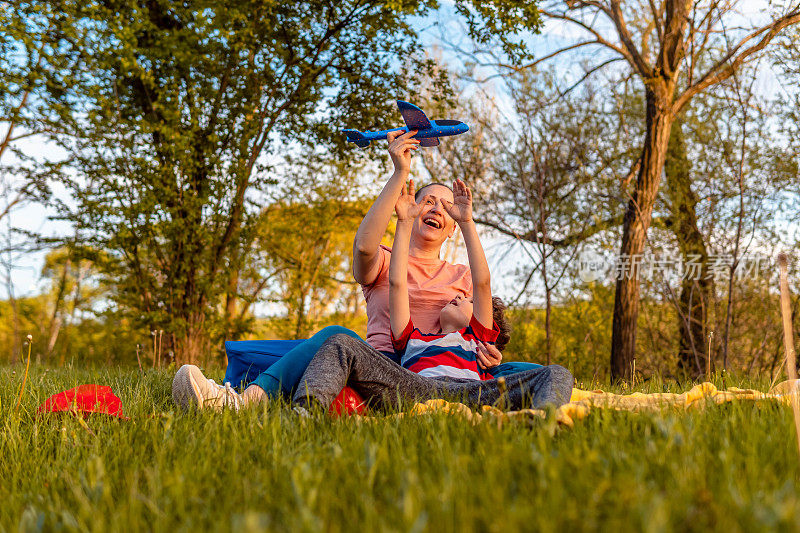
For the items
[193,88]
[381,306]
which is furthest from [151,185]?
[381,306]

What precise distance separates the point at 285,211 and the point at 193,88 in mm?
3909

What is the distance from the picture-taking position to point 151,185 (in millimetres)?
7535

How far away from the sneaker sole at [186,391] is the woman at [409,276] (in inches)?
6.1

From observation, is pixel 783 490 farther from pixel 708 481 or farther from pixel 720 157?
pixel 720 157

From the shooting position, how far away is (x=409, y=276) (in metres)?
3.54

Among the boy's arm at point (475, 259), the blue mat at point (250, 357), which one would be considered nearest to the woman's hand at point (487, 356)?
the boy's arm at point (475, 259)

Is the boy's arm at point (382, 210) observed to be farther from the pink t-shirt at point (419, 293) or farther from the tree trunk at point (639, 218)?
the tree trunk at point (639, 218)

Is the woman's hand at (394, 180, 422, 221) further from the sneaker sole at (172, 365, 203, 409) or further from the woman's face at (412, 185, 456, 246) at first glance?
the sneaker sole at (172, 365, 203, 409)

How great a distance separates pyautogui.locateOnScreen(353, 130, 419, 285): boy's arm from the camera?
3090 millimetres

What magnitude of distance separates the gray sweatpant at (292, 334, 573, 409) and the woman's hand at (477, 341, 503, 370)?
386mm

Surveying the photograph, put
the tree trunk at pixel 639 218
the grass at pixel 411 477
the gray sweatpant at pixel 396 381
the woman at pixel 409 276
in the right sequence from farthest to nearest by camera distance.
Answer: the tree trunk at pixel 639 218
the woman at pixel 409 276
the gray sweatpant at pixel 396 381
the grass at pixel 411 477

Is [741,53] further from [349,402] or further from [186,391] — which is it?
[186,391]

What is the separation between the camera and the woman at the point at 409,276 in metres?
2.83

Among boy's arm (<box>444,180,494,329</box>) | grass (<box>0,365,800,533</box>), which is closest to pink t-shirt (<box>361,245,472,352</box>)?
boy's arm (<box>444,180,494,329</box>)
